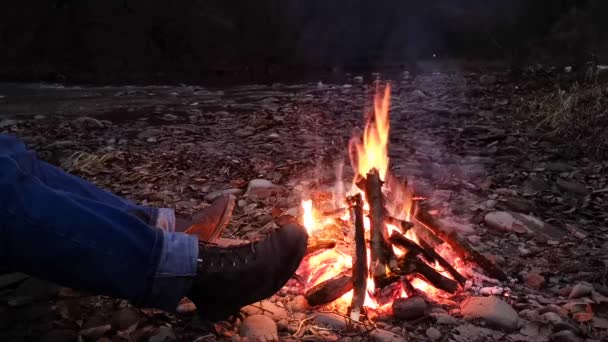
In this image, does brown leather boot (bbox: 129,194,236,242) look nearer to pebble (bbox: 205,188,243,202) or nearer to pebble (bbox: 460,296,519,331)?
pebble (bbox: 205,188,243,202)

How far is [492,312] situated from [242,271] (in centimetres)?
104

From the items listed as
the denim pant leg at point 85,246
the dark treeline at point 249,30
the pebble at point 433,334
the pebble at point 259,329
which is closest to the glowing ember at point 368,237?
the pebble at point 433,334

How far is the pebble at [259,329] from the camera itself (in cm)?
188

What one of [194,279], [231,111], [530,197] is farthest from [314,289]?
[231,111]

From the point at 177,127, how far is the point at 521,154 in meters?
3.55

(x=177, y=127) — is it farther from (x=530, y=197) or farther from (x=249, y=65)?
(x=249, y=65)

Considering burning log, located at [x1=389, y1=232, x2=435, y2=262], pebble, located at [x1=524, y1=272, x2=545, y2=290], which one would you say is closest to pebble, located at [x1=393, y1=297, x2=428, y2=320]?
burning log, located at [x1=389, y1=232, x2=435, y2=262]

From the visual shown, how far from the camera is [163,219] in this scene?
229 cm

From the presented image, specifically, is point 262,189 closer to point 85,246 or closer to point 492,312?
point 492,312

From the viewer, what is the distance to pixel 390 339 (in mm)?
1837

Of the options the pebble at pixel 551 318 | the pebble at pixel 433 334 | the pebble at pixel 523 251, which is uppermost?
the pebble at pixel 523 251

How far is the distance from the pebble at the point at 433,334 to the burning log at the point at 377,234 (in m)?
0.29

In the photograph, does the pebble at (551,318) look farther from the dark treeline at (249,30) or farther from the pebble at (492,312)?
the dark treeline at (249,30)

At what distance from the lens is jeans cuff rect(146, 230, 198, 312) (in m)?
1.62
